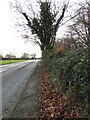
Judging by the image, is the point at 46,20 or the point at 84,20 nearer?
the point at 84,20

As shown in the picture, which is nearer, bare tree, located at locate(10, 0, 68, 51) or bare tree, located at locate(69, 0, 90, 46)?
bare tree, located at locate(69, 0, 90, 46)

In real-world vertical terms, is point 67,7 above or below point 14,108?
above

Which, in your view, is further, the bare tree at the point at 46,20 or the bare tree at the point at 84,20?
the bare tree at the point at 46,20

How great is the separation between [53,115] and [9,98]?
2.94 metres

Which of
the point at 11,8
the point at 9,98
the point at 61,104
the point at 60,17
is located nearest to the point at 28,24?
the point at 11,8

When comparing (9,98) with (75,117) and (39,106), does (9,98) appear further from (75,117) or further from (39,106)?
(75,117)

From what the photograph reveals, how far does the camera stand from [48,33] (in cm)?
1944

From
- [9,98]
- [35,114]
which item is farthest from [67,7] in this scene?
[35,114]

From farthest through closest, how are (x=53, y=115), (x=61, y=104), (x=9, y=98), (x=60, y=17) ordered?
(x=60, y=17)
(x=9, y=98)
(x=61, y=104)
(x=53, y=115)

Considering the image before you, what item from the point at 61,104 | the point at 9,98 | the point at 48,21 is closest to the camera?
the point at 61,104

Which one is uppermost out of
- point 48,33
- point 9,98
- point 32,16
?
point 32,16

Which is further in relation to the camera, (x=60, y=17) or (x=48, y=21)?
(x=60, y=17)

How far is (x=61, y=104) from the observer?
182 inches

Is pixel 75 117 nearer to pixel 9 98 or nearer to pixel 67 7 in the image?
pixel 9 98
